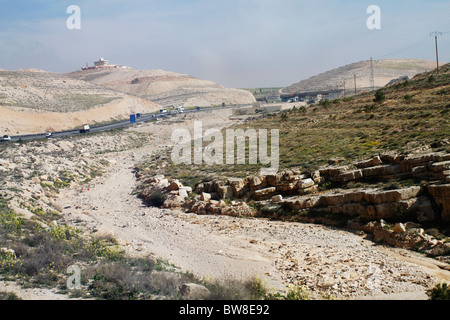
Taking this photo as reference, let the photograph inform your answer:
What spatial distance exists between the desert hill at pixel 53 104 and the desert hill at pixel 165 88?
67.0 ft

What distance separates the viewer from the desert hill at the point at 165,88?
11644 centimetres

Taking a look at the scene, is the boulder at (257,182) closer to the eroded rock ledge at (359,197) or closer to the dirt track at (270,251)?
the eroded rock ledge at (359,197)

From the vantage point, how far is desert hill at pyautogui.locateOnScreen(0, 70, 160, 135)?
54.5 metres

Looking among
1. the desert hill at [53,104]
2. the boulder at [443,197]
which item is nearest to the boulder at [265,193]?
the boulder at [443,197]

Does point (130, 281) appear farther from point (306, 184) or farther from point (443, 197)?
point (306, 184)

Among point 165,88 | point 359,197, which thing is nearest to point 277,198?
point 359,197

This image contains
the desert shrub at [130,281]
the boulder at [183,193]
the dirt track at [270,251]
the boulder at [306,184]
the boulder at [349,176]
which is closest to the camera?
the desert shrub at [130,281]

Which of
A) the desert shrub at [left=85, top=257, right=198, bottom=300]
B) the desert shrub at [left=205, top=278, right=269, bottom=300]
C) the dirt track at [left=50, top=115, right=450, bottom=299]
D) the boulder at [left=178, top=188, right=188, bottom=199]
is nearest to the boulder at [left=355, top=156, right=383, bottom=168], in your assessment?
the dirt track at [left=50, top=115, right=450, bottom=299]

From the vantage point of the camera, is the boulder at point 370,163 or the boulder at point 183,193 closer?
A: the boulder at point 370,163

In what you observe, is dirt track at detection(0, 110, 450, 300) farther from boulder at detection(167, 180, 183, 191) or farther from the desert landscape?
boulder at detection(167, 180, 183, 191)

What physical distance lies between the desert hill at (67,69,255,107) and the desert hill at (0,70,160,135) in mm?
20407
